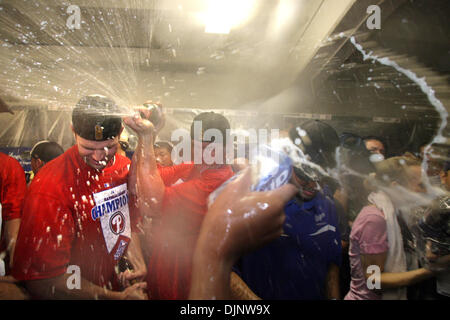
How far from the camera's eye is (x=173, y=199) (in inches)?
46.2

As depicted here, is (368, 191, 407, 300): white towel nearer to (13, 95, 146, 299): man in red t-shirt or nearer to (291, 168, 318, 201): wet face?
(291, 168, 318, 201): wet face

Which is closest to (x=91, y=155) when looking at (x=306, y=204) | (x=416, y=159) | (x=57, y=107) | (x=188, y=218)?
(x=57, y=107)

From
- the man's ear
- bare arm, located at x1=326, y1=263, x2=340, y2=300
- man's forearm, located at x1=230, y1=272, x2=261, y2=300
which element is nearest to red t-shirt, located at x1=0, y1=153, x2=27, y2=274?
man's forearm, located at x1=230, y1=272, x2=261, y2=300

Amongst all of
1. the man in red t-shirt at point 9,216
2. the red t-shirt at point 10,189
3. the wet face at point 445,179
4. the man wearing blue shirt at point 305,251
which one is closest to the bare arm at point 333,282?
the man wearing blue shirt at point 305,251

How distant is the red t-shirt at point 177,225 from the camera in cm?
116

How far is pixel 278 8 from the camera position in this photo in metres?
1.35

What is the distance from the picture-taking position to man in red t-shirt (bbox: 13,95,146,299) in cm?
103

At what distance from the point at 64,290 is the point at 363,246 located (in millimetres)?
1612

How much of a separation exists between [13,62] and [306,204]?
1.90 m

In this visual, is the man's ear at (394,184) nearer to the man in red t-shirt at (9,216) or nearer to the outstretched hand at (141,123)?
the outstretched hand at (141,123)

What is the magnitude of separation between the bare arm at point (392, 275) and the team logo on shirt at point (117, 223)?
4.58 feet

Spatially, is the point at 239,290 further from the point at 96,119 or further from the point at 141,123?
the point at 96,119

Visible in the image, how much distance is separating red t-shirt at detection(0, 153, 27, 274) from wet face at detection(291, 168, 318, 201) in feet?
4.73

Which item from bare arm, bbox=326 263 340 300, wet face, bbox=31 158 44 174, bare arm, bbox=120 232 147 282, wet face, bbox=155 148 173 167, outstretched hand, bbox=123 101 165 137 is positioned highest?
outstretched hand, bbox=123 101 165 137
